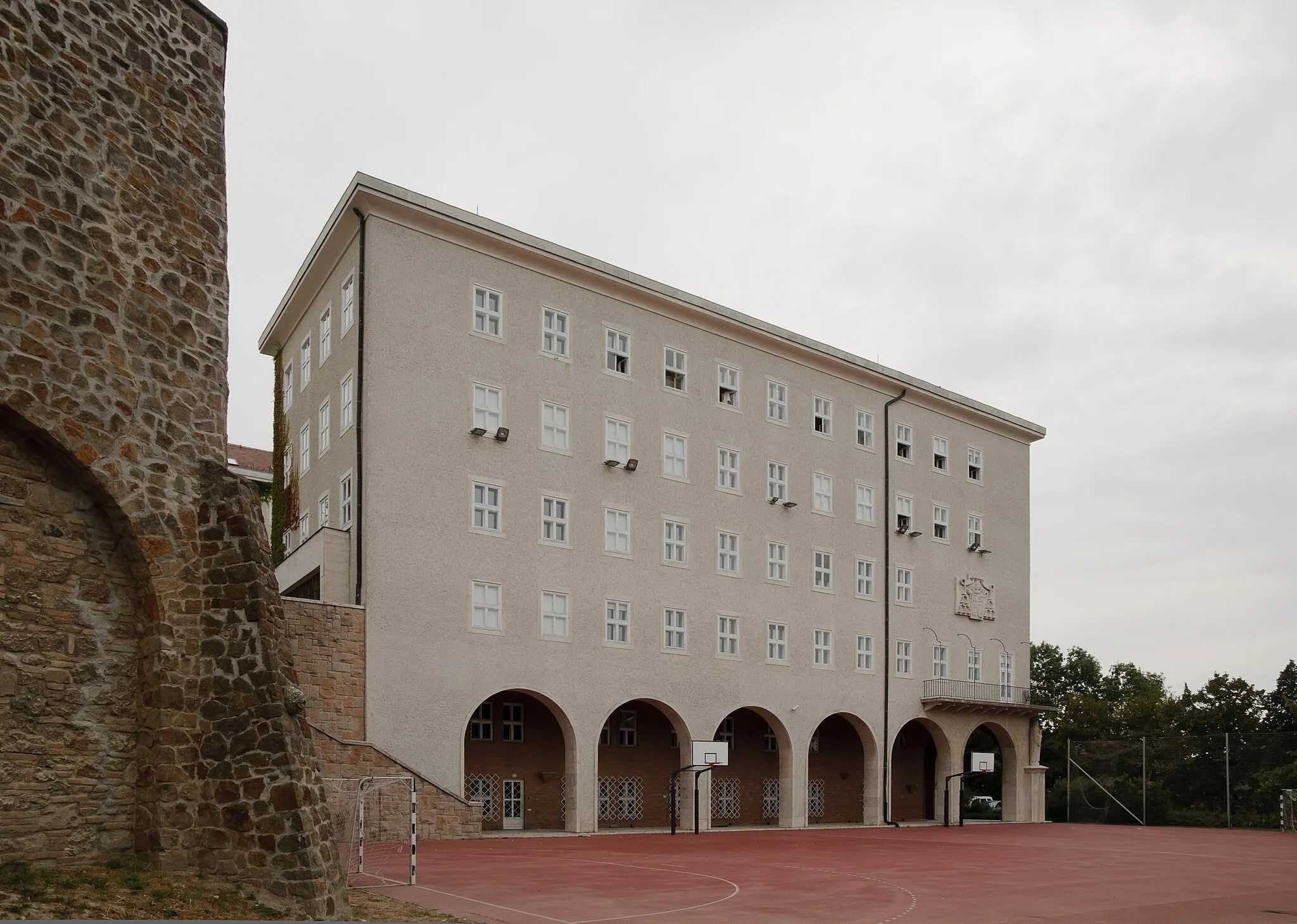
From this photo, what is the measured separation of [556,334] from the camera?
109ft

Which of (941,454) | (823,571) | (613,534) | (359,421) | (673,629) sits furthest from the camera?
(941,454)

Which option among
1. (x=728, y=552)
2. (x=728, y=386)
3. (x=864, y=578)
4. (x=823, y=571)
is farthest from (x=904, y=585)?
(x=728, y=386)

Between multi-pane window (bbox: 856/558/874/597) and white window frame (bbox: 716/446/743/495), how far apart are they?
230 inches

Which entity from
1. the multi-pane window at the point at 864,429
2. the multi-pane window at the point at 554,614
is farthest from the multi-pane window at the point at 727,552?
the multi-pane window at the point at 864,429

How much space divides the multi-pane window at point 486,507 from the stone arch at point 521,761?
4.41m

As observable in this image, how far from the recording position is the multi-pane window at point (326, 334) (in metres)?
32.3

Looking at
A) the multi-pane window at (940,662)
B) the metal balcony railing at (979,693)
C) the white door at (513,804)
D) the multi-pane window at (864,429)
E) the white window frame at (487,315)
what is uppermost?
the white window frame at (487,315)

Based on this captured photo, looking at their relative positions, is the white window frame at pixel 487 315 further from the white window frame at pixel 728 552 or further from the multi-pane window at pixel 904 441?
the multi-pane window at pixel 904 441

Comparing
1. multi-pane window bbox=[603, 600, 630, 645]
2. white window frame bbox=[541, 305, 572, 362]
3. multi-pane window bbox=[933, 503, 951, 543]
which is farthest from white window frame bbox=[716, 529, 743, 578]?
multi-pane window bbox=[933, 503, 951, 543]

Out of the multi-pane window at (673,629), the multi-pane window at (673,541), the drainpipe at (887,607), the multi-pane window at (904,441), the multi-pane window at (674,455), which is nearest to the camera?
the multi-pane window at (673,629)

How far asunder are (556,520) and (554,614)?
2.43 m

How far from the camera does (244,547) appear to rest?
13.3m

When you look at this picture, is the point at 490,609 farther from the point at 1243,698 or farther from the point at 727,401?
the point at 1243,698

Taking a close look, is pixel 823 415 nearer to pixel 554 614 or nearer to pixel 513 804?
pixel 554 614
